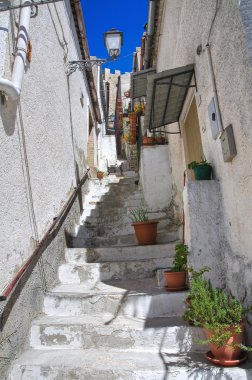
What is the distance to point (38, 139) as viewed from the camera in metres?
4.90

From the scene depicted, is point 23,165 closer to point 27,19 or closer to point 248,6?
point 27,19

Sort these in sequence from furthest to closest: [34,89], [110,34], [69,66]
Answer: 1. [69,66]
2. [110,34]
3. [34,89]

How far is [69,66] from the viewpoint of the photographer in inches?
295

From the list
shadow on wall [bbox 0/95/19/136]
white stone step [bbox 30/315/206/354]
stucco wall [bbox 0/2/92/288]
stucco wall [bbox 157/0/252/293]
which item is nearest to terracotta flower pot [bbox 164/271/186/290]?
white stone step [bbox 30/315/206/354]

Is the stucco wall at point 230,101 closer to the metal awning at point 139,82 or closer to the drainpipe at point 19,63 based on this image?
the drainpipe at point 19,63

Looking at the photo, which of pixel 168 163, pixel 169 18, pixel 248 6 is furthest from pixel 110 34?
pixel 248 6

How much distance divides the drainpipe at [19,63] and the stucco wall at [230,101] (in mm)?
1933

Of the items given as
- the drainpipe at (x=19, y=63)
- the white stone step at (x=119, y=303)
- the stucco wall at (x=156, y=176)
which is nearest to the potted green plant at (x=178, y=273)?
the white stone step at (x=119, y=303)

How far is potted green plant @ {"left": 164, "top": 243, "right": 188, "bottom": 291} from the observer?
13.7 feet

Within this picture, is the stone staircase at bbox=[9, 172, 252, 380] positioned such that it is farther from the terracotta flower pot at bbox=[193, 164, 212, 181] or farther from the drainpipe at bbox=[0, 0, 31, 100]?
the drainpipe at bbox=[0, 0, 31, 100]

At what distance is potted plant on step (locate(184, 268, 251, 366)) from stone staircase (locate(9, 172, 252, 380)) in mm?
106

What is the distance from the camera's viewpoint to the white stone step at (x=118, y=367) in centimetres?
296

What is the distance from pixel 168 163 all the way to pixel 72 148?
6.82ft

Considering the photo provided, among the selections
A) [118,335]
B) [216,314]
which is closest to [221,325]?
[216,314]
